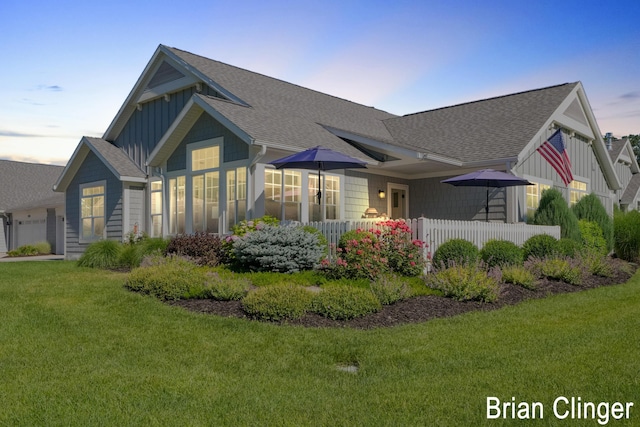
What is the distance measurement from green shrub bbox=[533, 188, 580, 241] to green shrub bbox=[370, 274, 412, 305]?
29.7 ft

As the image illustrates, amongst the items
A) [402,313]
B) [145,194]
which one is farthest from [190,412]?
[145,194]

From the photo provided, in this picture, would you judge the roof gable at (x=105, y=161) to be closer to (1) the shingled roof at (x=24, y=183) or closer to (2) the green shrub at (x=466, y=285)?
(1) the shingled roof at (x=24, y=183)

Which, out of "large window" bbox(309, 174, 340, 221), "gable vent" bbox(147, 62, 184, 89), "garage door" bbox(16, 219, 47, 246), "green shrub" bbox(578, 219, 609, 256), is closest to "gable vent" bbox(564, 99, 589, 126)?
"green shrub" bbox(578, 219, 609, 256)

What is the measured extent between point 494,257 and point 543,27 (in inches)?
291

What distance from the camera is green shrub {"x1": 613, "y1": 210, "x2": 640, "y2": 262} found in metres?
18.0

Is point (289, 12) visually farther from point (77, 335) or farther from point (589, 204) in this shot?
point (589, 204)

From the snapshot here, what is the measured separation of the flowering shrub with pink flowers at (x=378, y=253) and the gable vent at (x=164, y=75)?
35.5 feet

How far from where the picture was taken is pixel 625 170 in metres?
33.8

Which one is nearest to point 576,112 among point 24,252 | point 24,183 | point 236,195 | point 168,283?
point 236,195

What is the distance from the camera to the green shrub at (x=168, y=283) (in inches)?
371

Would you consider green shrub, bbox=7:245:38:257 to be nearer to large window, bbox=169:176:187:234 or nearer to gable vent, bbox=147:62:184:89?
gable vent, bbox=147:62:184:89

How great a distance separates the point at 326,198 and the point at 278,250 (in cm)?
512

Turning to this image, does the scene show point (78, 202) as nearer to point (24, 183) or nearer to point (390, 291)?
point (24, 183)

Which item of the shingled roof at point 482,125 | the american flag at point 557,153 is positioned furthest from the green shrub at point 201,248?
the american flag at point 557,153
